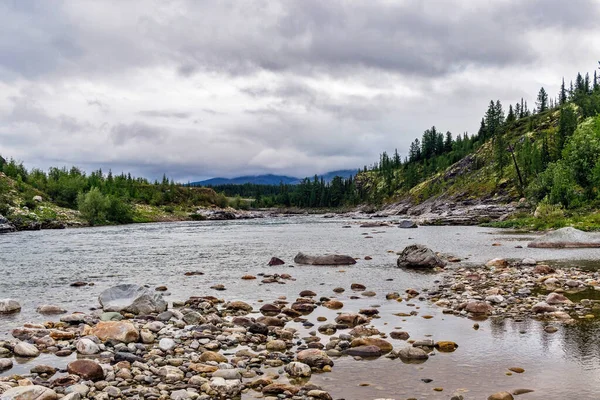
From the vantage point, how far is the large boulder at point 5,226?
96419 mm

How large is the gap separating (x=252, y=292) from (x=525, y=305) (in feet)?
40.4

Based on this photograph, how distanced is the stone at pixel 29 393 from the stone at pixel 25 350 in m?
3.75

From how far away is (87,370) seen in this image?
34.8ft

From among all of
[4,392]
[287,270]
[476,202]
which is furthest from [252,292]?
[476,202]

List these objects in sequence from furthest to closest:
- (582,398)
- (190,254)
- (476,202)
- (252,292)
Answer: (476,202) < (190,254) < (252,292) < (582,398)

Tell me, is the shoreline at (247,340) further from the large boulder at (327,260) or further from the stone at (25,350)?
the large boulder at (327,260)

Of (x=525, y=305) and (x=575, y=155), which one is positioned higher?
(x=575, y=155)

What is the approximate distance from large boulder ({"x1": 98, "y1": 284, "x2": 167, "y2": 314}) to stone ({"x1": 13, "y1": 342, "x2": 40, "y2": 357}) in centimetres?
532

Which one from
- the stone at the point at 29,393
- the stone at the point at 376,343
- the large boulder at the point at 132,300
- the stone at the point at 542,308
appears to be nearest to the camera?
the stone at the point at 29,393

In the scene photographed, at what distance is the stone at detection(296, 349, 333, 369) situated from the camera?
11.4 m

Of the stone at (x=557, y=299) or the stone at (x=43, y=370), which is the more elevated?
the stone at (x=557, y=299)

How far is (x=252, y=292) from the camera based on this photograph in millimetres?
22953

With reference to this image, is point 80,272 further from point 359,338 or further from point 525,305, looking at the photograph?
point 525,305

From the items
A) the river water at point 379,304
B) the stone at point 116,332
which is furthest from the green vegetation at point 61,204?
the stone at point 116,332
